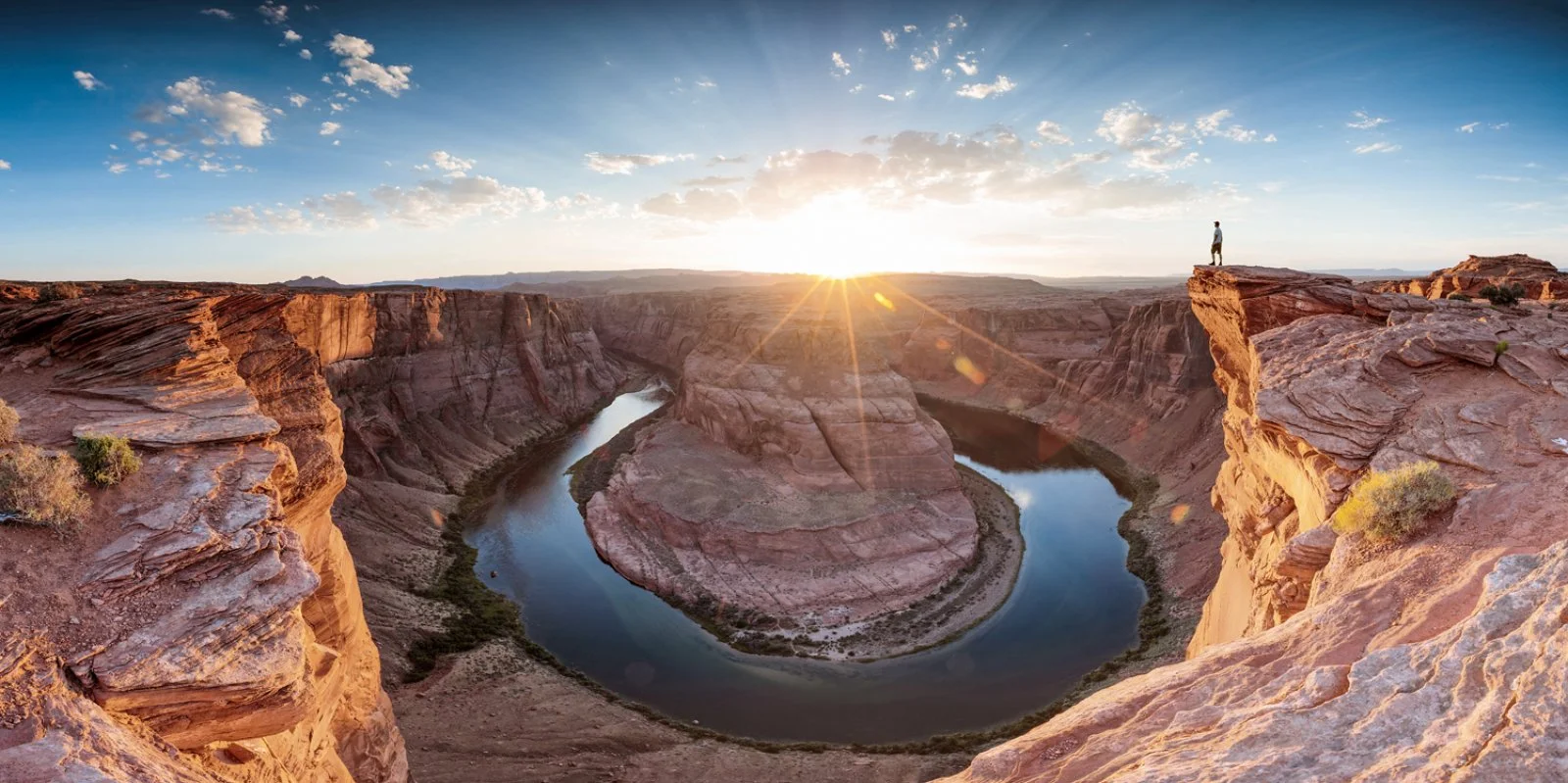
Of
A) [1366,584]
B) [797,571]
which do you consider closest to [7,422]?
[1366,584]

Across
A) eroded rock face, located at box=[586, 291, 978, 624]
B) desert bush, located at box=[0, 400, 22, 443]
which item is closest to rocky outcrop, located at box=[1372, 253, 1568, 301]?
eroded rock face, located at box=[586, 291, 978, 624]

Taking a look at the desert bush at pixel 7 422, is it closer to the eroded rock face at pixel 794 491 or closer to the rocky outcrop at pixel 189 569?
the rocky outcrop at pixel 189 569

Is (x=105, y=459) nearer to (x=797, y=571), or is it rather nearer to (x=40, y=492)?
(x=40, y=492)

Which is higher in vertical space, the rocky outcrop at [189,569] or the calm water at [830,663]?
the rocky outcrop at [189,569]

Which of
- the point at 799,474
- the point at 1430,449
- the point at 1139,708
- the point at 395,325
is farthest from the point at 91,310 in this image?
the point at 395,325

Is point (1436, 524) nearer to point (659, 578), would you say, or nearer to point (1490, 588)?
point (1490, 588)

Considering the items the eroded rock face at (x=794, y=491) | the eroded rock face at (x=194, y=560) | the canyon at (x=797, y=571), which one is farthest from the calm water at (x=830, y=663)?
the eroded rock face at (x=194, y=560)

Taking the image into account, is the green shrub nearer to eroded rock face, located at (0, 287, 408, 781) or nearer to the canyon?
eroded rock face, located at (0, 287, 408, 781)
